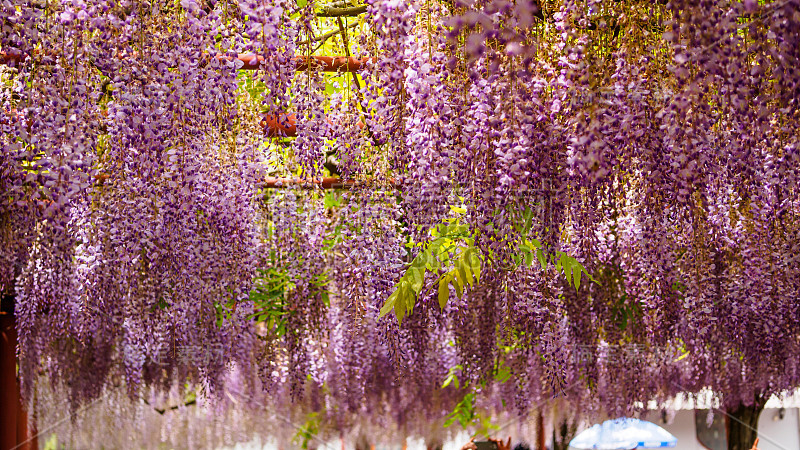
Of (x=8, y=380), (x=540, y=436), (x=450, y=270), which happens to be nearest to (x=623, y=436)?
(x=540, y=436)

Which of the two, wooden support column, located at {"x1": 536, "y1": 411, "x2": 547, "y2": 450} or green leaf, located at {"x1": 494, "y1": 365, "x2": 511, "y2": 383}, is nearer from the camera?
green leaf, located at {"x1": 494, "y1": 365, "x2": 511, "y2": 383}

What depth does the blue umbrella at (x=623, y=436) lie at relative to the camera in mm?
10789

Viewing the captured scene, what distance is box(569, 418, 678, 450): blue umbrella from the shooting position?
10.8 meters

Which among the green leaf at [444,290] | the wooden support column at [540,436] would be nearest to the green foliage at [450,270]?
the green leaf at [444,290]

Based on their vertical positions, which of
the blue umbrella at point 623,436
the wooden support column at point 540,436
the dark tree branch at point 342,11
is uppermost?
the dark tree branch at point 342,11

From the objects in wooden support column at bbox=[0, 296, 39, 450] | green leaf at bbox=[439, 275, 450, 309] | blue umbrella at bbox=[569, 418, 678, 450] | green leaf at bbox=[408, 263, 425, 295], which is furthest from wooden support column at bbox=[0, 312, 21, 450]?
blue umbrella at bbox=[569, 418, 678, 450]

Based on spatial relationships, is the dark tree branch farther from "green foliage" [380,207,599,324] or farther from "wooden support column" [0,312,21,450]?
"wooden support column" [0,312,21,450]

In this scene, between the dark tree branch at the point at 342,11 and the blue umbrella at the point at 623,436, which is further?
the blue umbrella at the point at 623,436

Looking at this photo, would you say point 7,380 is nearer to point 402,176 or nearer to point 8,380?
point 8,380

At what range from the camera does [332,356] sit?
1000cm

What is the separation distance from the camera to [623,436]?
10859 mm

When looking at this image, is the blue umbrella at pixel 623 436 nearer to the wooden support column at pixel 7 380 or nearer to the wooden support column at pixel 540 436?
the wooden support column at pixel 540 436

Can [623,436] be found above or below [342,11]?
below

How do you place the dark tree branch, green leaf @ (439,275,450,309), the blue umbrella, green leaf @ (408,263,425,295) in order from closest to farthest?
green leaf @ (439,275,450,309) < green leaf @ (408,263,425,295) < the dark tree branch < the blue umbrella
